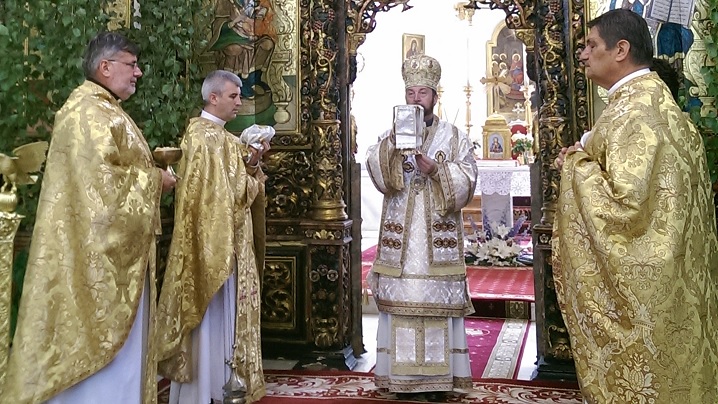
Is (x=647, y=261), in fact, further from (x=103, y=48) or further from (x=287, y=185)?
(x=287, y=185)

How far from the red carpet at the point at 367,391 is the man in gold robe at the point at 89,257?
1.70 m

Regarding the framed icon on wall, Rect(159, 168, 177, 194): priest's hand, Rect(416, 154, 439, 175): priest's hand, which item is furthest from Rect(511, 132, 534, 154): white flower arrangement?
Rect(159, 168, 177, 194): priest's hand

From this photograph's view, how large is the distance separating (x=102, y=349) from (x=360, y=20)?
12.0 ft

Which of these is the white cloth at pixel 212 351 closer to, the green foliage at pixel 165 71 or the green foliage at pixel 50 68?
the green foliage at pixel 50 68

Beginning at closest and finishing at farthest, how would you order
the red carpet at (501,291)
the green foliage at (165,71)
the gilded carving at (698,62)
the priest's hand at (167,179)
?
1. the priest's hand at (167,179)
2. the gilded carving at (698,62)
3. the green foliage at (165,71)
4. the red carpet at (501,291)

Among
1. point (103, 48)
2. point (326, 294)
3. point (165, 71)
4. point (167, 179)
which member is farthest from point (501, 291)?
Result: point (103, 48)

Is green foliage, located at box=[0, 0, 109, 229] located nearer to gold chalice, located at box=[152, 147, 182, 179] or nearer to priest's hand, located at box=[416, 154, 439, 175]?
gold chalice, located at box=[152, 147, 182, 179]

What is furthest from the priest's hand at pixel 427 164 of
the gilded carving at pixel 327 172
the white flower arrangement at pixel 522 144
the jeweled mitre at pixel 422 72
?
the white flower arrangement at pixel 522 144

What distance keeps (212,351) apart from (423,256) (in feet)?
4.97

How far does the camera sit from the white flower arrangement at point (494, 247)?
29.6 ft

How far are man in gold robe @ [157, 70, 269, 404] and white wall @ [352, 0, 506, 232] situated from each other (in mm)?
9140

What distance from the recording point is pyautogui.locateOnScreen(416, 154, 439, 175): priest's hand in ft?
13.6

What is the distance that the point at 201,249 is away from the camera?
3756mm

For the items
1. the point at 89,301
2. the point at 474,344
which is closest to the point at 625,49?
the point at 89,301
